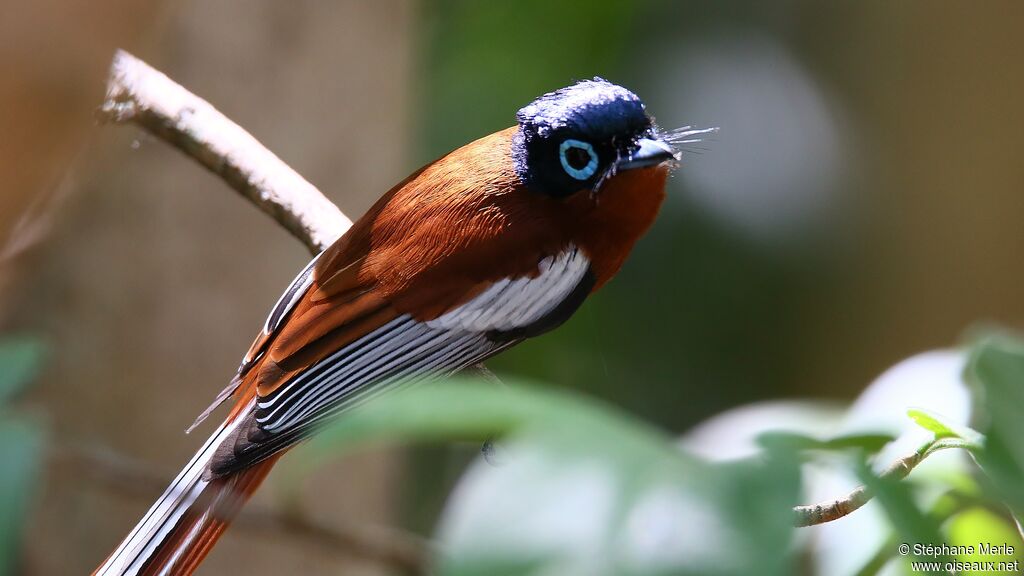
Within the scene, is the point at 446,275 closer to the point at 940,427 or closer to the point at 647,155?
the point at 647,155

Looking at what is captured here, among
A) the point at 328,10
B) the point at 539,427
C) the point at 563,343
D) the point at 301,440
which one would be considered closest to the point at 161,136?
the point at 301,440

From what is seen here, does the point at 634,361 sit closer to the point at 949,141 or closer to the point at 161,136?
the point at 949,141

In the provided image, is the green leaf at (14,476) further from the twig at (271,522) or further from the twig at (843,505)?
the twig at (843,505)

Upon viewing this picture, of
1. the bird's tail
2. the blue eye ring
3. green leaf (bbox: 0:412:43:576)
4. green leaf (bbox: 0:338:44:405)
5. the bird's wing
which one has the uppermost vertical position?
the blue eye ring

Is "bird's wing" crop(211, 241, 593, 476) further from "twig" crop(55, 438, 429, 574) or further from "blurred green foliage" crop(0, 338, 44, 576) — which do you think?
"blurred green foliage" crop(0, 338, 44, 576)

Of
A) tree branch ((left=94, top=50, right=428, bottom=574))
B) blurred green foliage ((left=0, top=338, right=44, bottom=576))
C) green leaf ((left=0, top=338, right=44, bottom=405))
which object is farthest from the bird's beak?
blurred green foliage ((left=0, top=338, right=44, bottom=576))

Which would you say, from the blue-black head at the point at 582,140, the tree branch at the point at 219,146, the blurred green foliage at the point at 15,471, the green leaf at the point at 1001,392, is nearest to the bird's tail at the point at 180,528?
the tree branch at the point at 219,146
